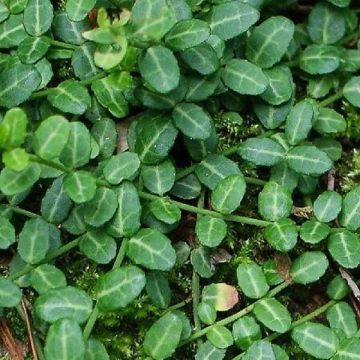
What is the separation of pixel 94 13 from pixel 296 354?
123cm

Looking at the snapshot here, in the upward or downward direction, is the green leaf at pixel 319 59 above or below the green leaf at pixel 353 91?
above

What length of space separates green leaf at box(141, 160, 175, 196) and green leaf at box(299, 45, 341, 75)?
1.97 feet

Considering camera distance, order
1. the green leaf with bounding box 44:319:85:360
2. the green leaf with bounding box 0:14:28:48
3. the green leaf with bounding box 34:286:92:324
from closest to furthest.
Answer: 1. the green leaf with bounding box 44:319:85:360
2. the green leaf with bounding box 34:286:92:324
3. the green leaf with bounding box 0:14:28:48

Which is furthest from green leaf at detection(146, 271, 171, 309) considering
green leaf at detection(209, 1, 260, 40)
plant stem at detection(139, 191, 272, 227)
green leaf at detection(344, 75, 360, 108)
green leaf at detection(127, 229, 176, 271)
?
green leaf at detection(344, 75, 360, 108)

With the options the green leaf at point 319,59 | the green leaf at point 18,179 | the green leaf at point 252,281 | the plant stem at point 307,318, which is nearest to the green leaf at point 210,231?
the green leaf at point 252,281

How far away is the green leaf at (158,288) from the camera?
227cm

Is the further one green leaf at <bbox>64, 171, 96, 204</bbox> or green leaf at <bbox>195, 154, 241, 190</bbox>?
green leaf at <bbox>195, 154, 241, 190</bbox>

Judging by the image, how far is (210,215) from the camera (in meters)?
2.33

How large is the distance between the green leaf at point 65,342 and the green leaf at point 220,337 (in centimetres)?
43

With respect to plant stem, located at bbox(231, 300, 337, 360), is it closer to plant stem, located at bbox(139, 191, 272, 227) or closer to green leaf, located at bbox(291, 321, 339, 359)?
green leaf, located at bbox(291, 321, 339, 359)

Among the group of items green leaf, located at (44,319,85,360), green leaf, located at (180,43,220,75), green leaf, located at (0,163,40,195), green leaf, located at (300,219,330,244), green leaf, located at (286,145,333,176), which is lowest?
green leaf, located at (300,219,330,244)

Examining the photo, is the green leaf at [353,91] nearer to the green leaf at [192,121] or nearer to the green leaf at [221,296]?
the green leaf at [192,121]

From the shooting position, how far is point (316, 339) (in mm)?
2242

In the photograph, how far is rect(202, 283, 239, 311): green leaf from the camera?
2305 millimetres
